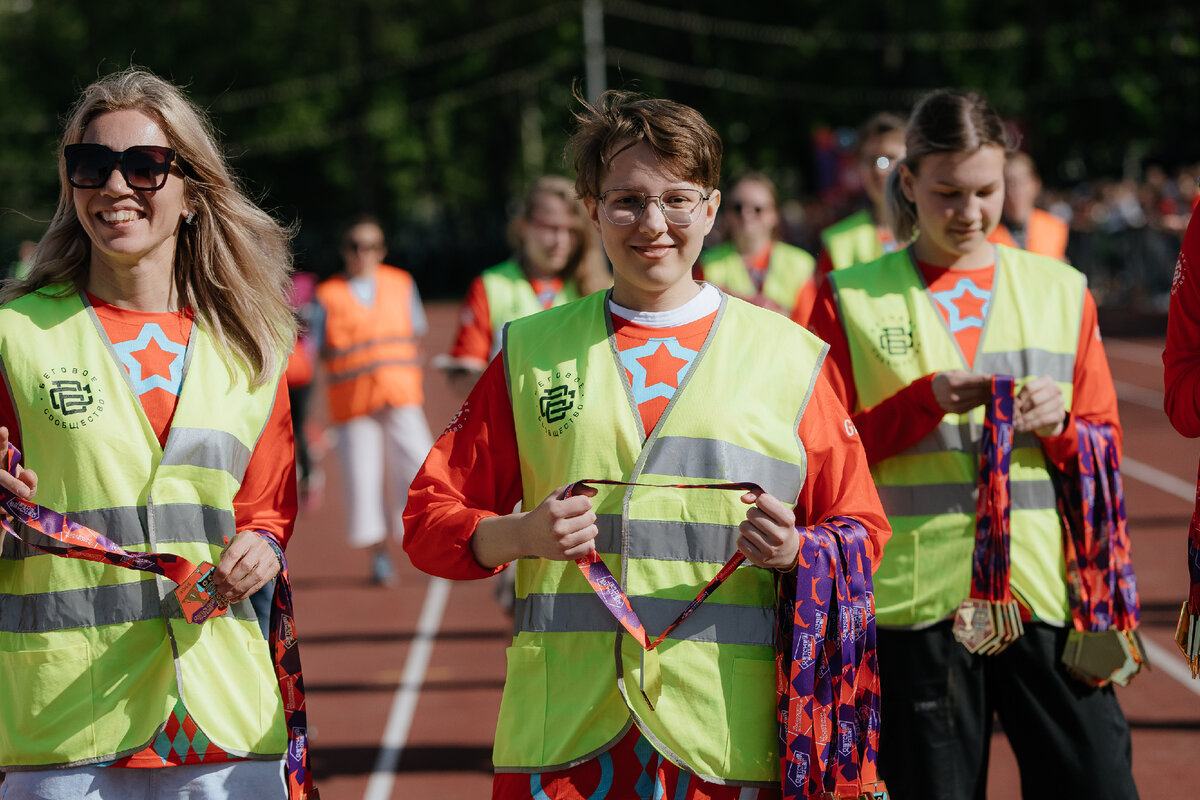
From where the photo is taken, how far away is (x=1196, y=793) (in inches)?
216

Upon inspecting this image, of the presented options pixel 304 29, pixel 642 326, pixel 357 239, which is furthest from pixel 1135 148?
pixel 642 326

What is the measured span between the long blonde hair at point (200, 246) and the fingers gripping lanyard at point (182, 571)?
1.54 feet

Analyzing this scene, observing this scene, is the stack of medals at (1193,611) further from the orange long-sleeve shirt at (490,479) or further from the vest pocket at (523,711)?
the vest pocket at (523,711)

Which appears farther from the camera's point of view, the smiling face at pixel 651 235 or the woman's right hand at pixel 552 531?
the smiling face at pixel 651 235

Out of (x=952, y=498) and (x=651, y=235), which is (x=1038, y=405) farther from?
(x=651, y=235)

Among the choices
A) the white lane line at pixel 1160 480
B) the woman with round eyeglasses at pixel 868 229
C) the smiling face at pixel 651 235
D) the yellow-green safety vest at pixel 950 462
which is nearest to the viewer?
the smiling face at pixel 651 235

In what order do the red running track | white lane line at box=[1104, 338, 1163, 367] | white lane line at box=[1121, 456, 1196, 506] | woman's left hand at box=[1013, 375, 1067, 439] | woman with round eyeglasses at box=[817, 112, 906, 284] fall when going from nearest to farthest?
woman's left hand at box=[1013, 375, 1067, 439] < the red running track < woman with round eyeglasses at box=[817, 112, 906, 284] < white lane line at box=[1121, 456, 1196, 506] < white lane line at box=[1104, 338, 1163, 367]

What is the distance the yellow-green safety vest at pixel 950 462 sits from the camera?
3758mm

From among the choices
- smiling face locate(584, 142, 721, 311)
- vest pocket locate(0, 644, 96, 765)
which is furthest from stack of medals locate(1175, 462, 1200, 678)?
vest pocket locate(0, 644, 96, 765)

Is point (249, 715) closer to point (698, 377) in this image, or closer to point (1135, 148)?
point (698, 377)

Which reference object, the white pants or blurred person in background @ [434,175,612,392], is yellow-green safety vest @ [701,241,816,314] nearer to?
blurred person in background @ [434,175,612,392]

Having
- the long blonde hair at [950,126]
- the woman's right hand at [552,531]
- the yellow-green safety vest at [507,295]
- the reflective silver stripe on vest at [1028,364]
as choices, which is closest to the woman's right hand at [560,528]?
the woman's right hand at [552,531]

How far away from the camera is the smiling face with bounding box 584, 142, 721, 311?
2.86m

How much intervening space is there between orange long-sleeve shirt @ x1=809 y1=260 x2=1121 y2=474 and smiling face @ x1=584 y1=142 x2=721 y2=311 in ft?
3.06
